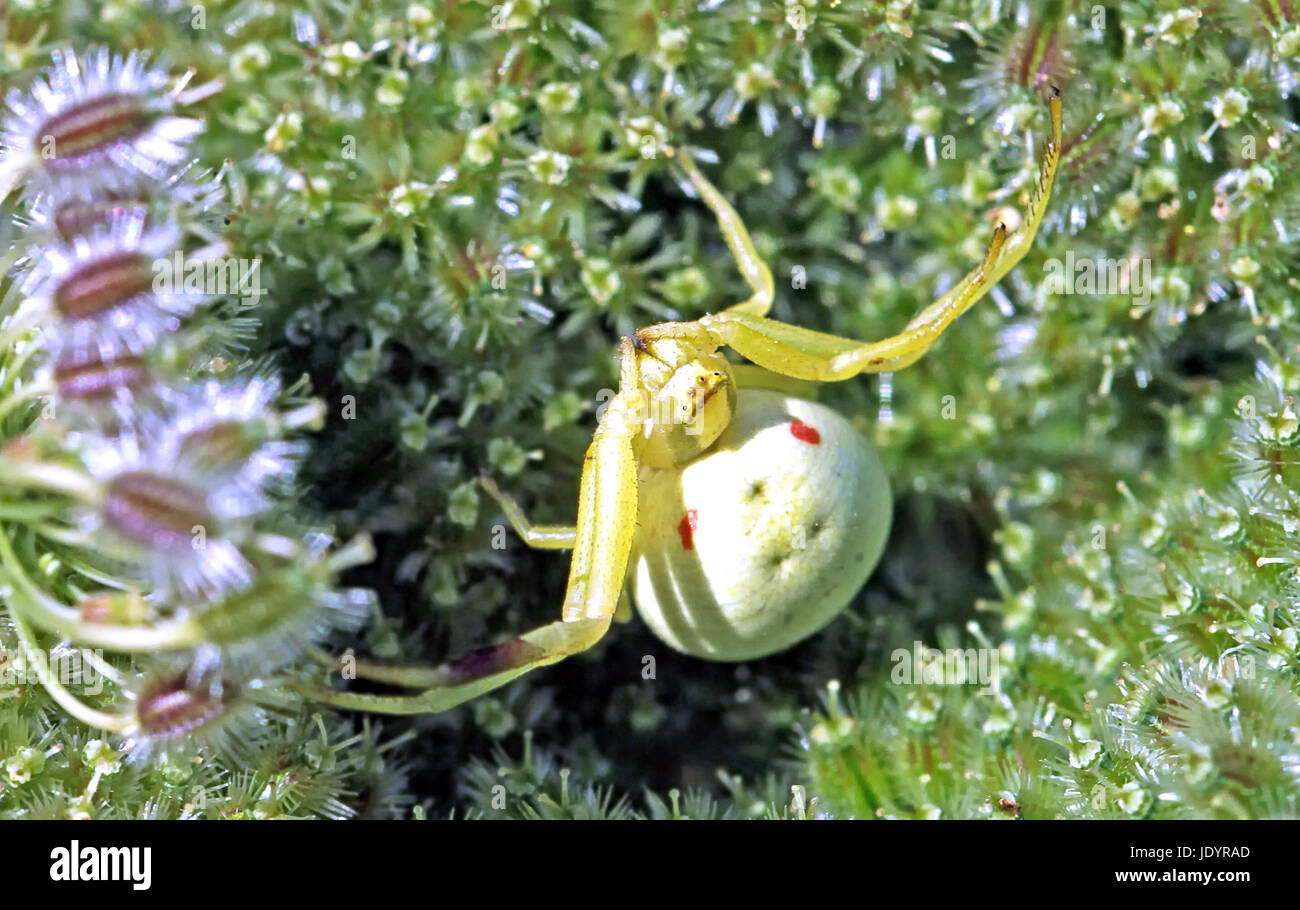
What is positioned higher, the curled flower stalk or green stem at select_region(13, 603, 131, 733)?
the curled flower stalk

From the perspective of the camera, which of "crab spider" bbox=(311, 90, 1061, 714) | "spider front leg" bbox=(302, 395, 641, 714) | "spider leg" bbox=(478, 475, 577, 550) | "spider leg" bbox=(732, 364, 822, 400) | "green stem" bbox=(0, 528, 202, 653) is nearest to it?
"green stem" bbox=(0, 528, 202, 653)

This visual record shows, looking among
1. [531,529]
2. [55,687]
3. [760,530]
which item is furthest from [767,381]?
[55,687]

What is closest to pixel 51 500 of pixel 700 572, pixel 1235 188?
pixel 700 572

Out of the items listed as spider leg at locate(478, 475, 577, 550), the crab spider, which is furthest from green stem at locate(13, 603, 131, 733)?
spider leg at locate(478, 475, 577, 550)

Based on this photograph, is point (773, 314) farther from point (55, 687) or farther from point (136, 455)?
point (55, 687)

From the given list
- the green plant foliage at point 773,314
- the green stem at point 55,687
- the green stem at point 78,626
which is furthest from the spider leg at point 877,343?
the green stem at point 55,687

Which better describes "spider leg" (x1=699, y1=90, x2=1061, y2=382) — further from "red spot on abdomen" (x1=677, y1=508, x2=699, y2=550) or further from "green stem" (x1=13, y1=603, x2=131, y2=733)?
"green stem" (x1=13, y1=603, x2=131, y2=733)

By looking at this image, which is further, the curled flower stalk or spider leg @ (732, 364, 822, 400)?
spider leg @ (732, 364, 822, 400)
